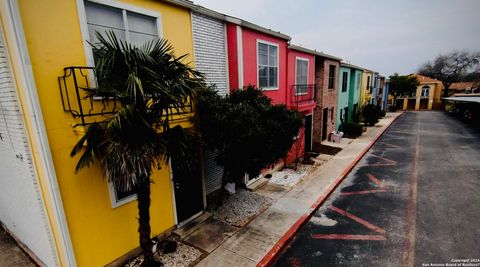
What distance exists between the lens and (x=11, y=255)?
5.69 metres

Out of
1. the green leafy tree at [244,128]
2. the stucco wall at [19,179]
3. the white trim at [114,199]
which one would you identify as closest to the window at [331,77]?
the green leafy tree at [244,128]

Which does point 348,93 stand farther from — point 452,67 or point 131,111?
point 452,67

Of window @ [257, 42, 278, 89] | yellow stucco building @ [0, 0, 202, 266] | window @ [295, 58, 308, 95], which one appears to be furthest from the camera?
window @ [295, 58, 308, 95]

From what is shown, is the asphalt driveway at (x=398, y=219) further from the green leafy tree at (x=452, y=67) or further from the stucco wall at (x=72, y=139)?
the green leafy tree at (x=452, y=67)

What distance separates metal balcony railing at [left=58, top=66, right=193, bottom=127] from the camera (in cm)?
388

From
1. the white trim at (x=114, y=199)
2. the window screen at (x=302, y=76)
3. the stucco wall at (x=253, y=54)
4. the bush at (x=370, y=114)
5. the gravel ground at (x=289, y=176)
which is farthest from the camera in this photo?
the bush at (x=370, y=114)

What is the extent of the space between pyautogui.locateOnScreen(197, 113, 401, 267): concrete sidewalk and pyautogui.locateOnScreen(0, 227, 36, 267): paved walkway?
4.32 m

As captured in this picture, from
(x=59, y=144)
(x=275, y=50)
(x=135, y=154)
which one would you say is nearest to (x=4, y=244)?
(x=59, y=144)

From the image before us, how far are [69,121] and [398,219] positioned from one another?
877 centimetres

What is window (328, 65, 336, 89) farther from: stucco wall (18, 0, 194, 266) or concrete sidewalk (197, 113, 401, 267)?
stucco wall (18, 0, 194, 266)

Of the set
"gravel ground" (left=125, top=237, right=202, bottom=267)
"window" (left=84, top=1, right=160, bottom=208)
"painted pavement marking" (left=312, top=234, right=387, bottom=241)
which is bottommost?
"painted pavement marking" (left=312, top=234, right=387, bottom=241)

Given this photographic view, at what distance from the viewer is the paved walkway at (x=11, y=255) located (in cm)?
541

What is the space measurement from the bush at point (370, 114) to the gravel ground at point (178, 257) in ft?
73.0

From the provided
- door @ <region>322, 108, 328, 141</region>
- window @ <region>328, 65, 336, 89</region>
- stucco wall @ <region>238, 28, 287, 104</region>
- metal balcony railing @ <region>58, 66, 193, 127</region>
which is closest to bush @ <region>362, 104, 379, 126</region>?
window @ <region>328, 65, 336, 89</region>
